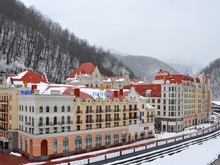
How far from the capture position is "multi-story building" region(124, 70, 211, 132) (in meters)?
87.9

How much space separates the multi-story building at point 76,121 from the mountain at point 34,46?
231ft

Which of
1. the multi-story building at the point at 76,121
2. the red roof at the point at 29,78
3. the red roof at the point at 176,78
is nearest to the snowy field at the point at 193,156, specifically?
the multi-story building at the point at 76,121

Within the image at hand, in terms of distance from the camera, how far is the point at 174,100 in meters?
88.0

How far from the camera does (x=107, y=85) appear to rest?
131 meters

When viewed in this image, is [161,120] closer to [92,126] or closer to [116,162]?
[92,126]

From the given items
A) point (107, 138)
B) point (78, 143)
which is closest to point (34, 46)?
point (107, 138)

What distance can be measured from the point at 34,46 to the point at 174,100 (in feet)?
290

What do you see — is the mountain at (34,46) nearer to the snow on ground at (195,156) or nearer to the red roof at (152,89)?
the red roof at (152,89)

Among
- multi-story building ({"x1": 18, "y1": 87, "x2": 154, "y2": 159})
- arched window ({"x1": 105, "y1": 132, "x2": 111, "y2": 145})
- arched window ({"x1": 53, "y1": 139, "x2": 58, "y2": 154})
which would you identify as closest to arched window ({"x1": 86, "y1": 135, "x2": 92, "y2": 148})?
multi-story building ({"x1": 18, "y1": 87, "x2": 154, "y2": 159})

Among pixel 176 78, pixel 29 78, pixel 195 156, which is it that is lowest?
pixel 195 156

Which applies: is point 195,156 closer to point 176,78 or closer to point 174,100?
point 174,100

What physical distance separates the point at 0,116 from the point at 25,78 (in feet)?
38.4

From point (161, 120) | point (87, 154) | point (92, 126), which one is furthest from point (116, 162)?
point (161, 120)

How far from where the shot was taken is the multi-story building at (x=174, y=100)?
87938 millimetres
